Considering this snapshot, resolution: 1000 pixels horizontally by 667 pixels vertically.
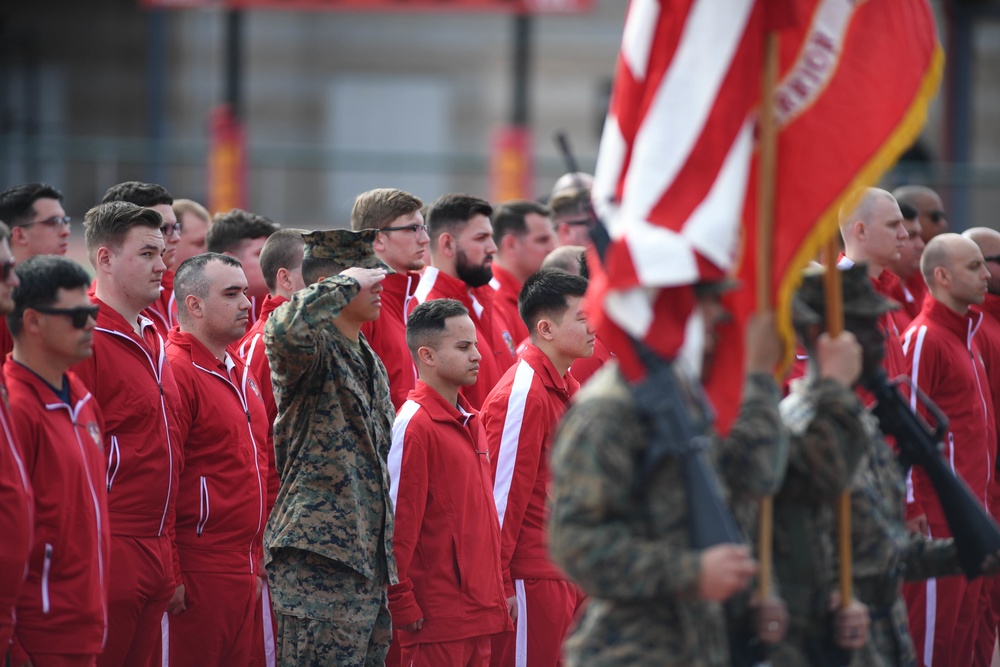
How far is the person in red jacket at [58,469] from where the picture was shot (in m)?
4.62

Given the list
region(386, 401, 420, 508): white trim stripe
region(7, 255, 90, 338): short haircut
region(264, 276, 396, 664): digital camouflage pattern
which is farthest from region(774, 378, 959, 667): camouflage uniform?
region(7, 255, 90, 338): short haircut

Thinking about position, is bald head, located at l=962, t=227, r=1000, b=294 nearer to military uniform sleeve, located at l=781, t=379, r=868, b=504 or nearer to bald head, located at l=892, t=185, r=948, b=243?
bald head, located at l=892, t=185, r=948, b=243

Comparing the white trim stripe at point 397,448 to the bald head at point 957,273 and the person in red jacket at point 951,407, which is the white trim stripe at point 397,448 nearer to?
the person in red jacket at point 951,407

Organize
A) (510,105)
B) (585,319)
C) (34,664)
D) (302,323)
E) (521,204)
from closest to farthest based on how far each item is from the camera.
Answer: (34,664)
(302,323)
(585,319)
(521,204)
(510,105)

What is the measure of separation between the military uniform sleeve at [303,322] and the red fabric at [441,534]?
642 millimetres

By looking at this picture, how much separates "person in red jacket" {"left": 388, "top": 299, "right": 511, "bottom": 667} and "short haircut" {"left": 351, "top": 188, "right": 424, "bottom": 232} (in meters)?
1.34

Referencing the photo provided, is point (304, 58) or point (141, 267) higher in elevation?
point (304, 58)

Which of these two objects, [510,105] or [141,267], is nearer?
[141,267]

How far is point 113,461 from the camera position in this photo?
18.1ft

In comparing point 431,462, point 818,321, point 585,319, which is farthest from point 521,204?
point 818,321

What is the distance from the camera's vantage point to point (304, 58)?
2709 centimetres

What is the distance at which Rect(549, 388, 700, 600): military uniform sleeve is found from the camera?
3404 mm

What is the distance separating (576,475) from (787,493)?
35.7 inches

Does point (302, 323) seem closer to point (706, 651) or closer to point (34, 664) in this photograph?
point (34, 664)
